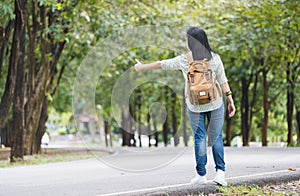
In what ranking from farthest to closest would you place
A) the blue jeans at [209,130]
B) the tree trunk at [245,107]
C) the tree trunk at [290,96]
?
the tree trunk at [245,107] → the tree trunk at [290,96] → the blue jeans at [209,130]

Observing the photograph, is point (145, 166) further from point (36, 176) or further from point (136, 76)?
point (36, 176)

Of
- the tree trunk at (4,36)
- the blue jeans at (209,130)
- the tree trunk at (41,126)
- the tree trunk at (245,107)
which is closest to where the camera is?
the blue jeans at (209,130)

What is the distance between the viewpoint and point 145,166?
921 centimetres

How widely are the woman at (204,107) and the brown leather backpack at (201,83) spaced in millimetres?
62

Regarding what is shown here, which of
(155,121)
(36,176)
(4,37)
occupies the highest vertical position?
(4,37)

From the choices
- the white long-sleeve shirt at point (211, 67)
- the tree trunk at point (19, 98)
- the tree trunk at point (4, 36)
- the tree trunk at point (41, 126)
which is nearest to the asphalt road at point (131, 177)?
the white long-sleeve shirt at point (211, 67)

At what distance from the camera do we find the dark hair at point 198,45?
22.6 feet

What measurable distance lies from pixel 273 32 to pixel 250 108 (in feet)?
40.1

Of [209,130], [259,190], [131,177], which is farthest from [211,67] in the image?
[131,177]

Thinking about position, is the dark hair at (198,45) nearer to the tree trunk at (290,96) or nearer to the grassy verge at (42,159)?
the grassy verge at (42,159)

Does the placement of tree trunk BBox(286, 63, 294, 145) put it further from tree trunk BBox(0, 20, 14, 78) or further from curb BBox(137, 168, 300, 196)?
curb BBox(137, 168, 300, 196)

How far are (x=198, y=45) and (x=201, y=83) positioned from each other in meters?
0.43

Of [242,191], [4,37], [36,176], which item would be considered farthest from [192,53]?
[4,37]

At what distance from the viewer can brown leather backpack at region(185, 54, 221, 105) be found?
680 cm
